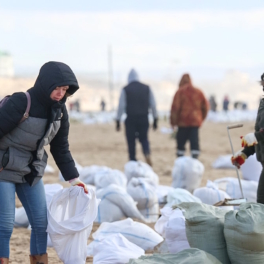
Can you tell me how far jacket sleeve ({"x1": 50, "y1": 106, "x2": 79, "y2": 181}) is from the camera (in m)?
3.70

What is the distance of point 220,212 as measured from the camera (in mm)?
3584

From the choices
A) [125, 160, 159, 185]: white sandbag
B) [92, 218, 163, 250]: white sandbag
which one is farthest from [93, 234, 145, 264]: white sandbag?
[125, 160, 159, 185]: white sandbag

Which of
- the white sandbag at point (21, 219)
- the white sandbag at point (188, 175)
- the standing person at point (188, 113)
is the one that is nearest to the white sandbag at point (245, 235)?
the white sandbag at point (21, 219)

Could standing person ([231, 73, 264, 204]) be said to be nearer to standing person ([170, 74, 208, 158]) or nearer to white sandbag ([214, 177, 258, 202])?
white sandbag ([214, 177, 258, 202])

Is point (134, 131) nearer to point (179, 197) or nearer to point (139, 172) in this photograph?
point (139, 172)

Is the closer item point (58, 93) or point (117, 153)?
point (58, 93)

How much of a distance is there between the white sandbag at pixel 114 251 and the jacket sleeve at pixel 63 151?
493 millimetres

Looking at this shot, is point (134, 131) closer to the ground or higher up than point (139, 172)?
higher up

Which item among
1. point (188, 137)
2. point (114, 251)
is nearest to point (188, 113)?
point (188, 137)

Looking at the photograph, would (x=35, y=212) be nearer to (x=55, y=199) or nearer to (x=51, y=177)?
(x=55, y=199)

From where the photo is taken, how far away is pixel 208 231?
3451mm

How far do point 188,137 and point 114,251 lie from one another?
212 inches

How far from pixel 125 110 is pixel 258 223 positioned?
5.94 m

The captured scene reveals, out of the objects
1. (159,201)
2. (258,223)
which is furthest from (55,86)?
(159,201)
